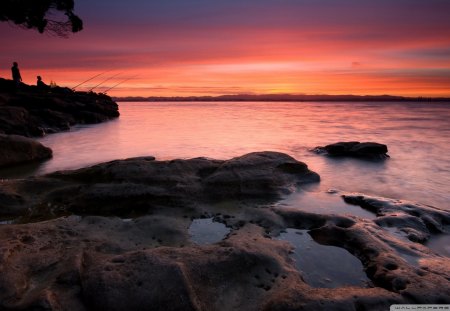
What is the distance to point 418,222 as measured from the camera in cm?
587

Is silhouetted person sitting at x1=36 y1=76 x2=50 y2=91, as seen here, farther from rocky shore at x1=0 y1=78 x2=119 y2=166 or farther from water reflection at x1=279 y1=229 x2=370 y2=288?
water reflection at x1=279 y1=229 x2=370 y2=288

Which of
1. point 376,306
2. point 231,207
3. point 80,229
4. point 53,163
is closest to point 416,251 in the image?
point 376,306

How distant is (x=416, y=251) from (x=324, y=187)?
4048 millimetres

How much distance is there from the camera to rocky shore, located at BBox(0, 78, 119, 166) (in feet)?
35.7

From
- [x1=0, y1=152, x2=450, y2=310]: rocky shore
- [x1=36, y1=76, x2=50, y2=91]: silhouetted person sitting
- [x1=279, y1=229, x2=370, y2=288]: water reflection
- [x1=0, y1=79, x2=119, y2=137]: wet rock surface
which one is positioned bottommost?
[x1=279, y1=229, x2=370, y2=288]: water reflection

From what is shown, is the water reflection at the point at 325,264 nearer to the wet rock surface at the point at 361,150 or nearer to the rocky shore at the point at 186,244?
the rocky shore at the point at 186,244

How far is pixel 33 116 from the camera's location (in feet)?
69.9

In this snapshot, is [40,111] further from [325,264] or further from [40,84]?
[325,264]

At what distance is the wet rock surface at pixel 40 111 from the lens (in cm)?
1712

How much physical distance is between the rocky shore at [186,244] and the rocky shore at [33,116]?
435 cm

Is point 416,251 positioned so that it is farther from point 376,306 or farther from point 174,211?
point 174,211

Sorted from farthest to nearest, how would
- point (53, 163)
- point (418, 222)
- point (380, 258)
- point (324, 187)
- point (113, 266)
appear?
point (53, 163) < point (324, 187) < point (418, 222) < point (380, 258) < point (113, 266)

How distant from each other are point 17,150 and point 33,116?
12.1 m

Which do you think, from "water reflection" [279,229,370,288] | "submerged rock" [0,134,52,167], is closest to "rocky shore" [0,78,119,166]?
"submerged rock" [0,134,52,167]
